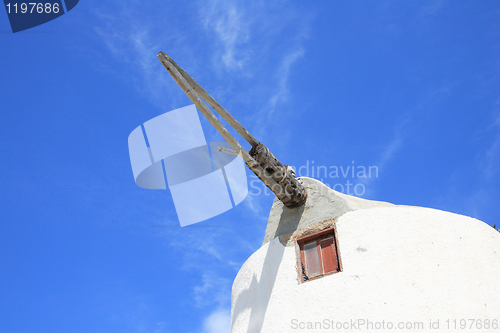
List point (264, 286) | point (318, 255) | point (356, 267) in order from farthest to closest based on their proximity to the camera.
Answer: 1. point (264, 286)
2. point (318, 255)
3. point (356, 267)

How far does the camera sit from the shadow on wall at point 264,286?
322 inches

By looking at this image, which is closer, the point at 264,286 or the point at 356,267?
the point at 356,267

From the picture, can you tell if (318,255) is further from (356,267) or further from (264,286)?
(264,286)

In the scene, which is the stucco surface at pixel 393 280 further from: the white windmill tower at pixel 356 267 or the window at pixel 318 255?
the window at pixel 318 255

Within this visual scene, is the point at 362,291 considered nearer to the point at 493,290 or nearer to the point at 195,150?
the point at 493,290

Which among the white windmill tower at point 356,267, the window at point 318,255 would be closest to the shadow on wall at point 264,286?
the white windmill tower at point 356,267

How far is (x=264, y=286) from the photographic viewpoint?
8422mm

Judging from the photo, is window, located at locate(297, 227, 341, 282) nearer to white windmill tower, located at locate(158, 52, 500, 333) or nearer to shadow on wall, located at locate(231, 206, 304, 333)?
white windmill tower, located at locate(158, 52, 500, 333)

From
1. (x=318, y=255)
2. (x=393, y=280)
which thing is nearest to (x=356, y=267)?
(x=393, y=280)

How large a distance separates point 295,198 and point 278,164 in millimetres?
928

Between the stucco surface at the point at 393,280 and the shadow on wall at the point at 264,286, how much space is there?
0.08 ft

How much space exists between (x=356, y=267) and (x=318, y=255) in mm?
960

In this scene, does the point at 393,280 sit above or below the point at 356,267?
below

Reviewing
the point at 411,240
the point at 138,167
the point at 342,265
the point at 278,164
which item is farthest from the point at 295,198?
the point at 138,167
